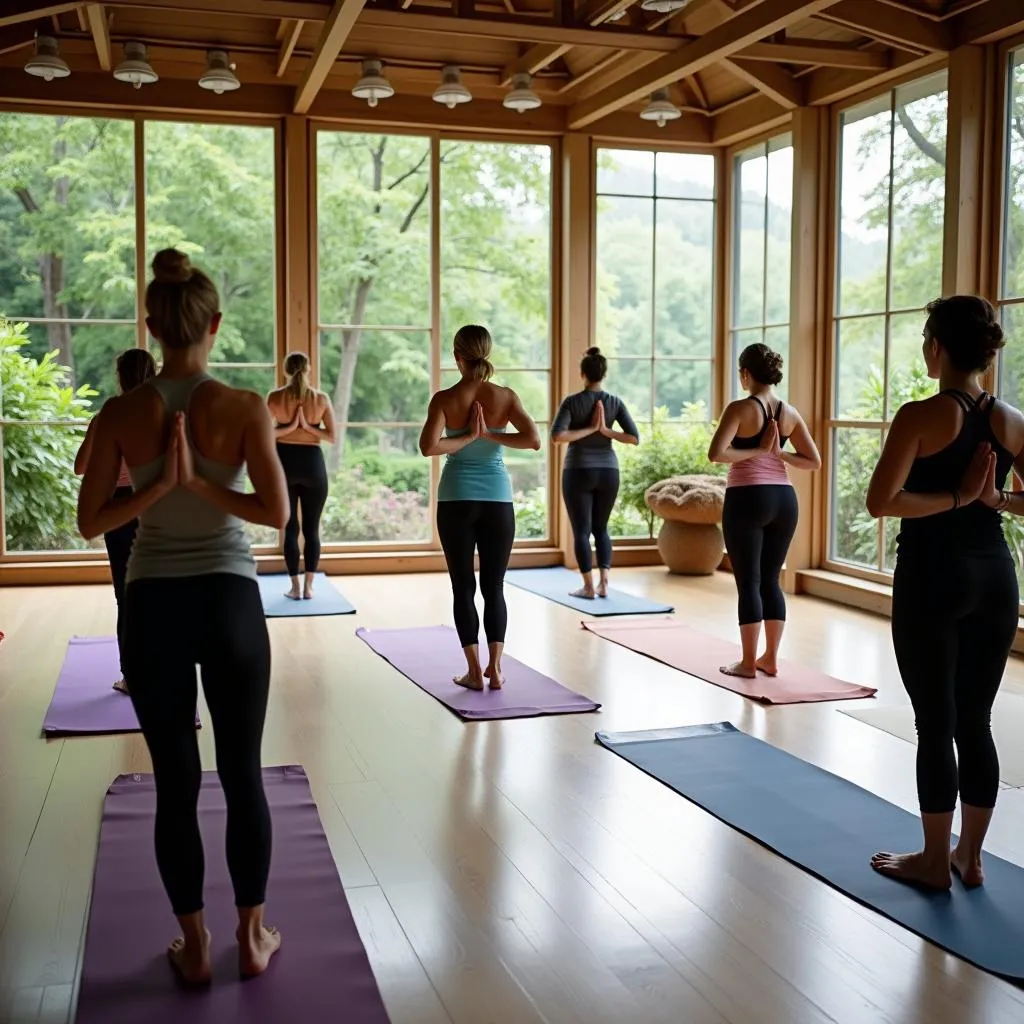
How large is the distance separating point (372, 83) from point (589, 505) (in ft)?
9.76

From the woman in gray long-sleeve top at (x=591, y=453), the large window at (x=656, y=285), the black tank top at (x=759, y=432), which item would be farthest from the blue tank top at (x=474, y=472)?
the large window at (x=656, y=285)

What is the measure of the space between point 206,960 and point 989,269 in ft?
18.0

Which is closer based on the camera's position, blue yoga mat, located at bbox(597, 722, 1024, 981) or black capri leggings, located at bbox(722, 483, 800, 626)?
blue yoga mat, located at bbox(597, 722, 1024, 981)

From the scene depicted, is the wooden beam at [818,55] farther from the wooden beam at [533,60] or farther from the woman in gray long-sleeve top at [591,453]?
the woman in gray long-sleeve top at [591,453]

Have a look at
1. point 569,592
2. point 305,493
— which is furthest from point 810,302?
point 305,493

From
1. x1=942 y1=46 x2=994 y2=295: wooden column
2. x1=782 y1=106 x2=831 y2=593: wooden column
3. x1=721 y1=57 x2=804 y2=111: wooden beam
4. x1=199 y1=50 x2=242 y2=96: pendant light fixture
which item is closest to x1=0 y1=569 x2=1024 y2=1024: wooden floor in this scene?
x1=942 y1=46 x2=994 y2=295: wooden column

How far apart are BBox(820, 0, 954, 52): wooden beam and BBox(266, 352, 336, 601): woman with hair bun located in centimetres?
348

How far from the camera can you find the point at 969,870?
10.2 ft

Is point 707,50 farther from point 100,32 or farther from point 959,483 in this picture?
point 959,483

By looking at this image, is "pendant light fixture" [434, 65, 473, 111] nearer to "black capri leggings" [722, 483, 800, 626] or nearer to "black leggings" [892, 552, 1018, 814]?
"black capri leggings" [722, 483, 800, 626]

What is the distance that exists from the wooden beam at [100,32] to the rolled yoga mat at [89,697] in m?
3.35

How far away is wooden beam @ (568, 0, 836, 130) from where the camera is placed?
6074 millimetres

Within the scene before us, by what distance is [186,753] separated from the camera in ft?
8.21

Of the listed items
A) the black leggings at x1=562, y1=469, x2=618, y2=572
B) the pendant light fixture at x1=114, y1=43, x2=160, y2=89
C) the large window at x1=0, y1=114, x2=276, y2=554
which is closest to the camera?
the pendant light fixture at x1=114, y1=43, x2=160, y2=89
